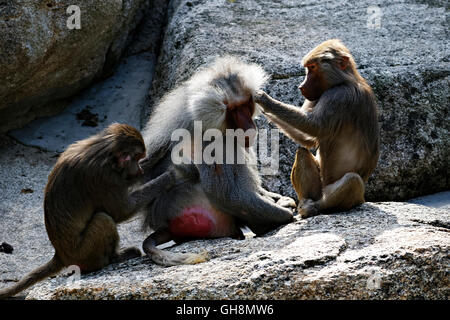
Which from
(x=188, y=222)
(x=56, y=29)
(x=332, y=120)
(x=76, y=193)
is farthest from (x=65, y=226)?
(x=56, y=29)

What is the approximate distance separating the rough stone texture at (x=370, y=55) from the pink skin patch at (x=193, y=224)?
1675 millimetres

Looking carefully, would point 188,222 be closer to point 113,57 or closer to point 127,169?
point 127,169

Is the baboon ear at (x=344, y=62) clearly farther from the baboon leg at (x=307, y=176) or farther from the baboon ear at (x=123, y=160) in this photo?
the baboon ear at (x=123, y=160)

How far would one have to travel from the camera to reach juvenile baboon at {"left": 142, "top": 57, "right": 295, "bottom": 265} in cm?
444

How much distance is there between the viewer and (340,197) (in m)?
4.69

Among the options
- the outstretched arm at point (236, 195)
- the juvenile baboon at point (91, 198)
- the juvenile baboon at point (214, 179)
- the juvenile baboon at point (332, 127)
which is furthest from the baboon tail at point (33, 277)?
the juvenile baboon at point (332, 127)

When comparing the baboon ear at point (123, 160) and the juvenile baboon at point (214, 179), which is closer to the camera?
the baboon ear at point (123, 160)

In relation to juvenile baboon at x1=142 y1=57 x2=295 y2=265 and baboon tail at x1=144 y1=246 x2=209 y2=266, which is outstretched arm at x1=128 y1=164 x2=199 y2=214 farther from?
baboon tail at x1=144 y1=246 x2=209 y2=266

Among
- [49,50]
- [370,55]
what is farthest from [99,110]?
[370,55]

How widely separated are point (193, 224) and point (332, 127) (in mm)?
1320

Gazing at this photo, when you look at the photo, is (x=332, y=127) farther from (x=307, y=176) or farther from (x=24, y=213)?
(x=24, y=213)

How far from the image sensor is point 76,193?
4.07m

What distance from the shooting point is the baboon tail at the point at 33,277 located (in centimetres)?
419

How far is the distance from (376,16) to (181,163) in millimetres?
4374
